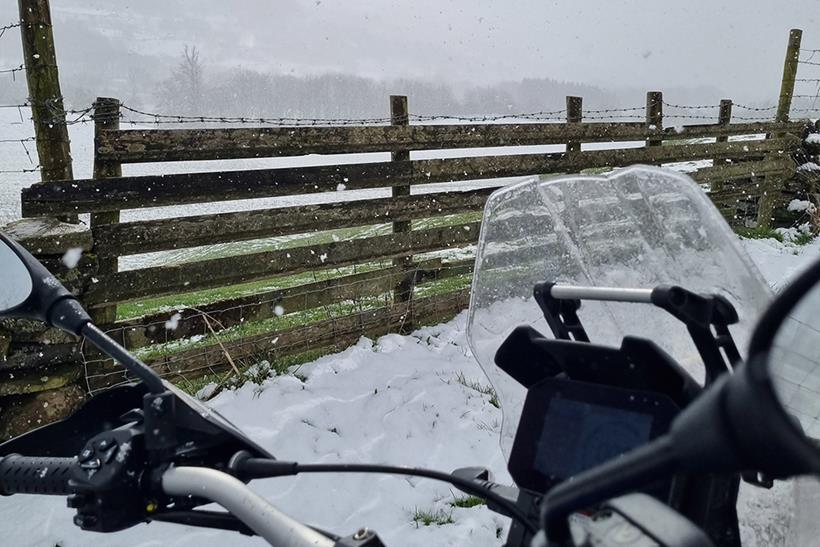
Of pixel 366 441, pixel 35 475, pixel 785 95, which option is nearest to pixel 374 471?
pixel 35 475

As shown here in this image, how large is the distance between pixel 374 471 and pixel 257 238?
14.0ft

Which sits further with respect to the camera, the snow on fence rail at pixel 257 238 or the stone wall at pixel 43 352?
the snow on fence rail at pixel 257 238

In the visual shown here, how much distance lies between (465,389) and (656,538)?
394cm

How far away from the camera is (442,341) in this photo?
18.6 ft

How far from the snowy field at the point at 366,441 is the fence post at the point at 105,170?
972 millimetres

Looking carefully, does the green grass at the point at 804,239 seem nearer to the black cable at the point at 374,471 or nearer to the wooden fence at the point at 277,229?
the wooden fence at the point at 277,229

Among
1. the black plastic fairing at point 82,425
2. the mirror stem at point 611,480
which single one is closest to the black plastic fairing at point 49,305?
the black plastic fairing at point 82,425

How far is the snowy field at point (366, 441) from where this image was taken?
3.10m

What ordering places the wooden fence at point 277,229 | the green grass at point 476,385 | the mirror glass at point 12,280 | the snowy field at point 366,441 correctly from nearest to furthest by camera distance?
1. the mirror glass at point 12,280
2. the snowy field at point 366,441
3. the wooden fence at point 277,229
4. the green grass at point 476,385

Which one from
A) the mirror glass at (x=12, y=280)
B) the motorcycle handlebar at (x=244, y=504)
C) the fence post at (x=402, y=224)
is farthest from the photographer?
the fence post at (x=402, y=224)

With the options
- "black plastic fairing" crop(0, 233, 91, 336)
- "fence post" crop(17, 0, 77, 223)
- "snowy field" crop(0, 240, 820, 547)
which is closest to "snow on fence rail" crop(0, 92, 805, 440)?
"fence post" crop(17, 0, 77, 223)

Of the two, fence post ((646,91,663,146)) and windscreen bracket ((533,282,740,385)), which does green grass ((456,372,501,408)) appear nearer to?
windscreen bracket ((533,282,740,385))

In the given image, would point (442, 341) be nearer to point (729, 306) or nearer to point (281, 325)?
point (281, 325)

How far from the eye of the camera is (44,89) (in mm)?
4059
